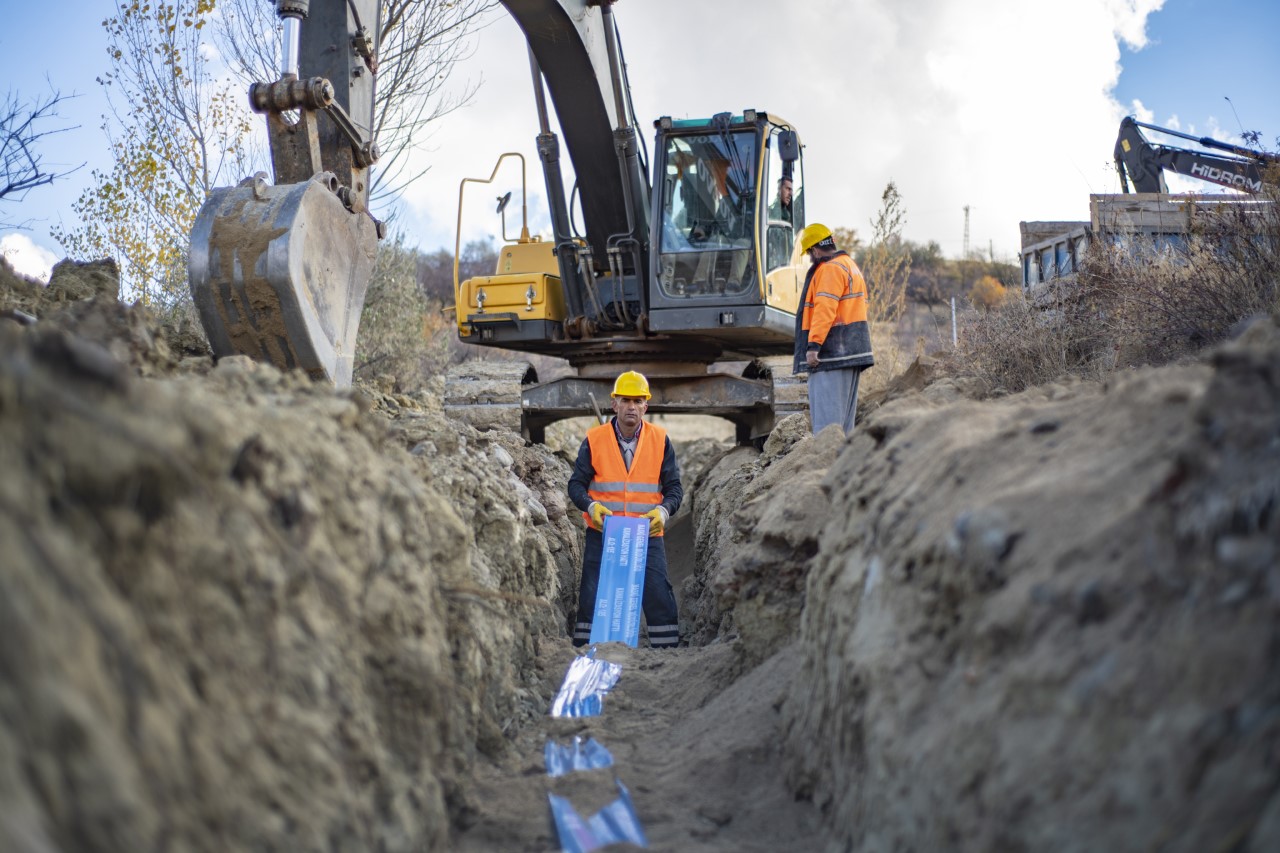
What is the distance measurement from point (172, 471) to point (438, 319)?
23.7 meters

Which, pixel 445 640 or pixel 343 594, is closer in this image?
pixel 343 594

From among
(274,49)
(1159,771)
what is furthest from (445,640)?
(274,49)

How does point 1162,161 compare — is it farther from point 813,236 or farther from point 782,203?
point 813,236

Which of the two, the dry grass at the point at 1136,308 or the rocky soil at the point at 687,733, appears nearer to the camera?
the rocky soil at the point at 687,733

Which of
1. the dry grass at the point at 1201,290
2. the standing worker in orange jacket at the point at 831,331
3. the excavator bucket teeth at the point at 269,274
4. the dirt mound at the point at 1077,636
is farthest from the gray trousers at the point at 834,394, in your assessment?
the dirt mound at the point at 1077,636

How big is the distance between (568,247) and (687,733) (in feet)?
22.5

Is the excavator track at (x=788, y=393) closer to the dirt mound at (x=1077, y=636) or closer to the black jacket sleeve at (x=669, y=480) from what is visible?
the black jacket sleeve at (x=669, y=480)

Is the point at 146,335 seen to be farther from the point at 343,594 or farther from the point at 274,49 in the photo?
the point at 274,49

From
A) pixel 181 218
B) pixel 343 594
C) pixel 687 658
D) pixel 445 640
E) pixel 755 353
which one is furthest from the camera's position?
pixel 181 218

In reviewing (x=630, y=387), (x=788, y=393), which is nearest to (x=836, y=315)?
(x=630, y=387)

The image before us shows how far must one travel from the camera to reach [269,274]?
5188 millimetres

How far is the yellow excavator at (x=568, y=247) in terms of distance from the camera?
17.6 feet

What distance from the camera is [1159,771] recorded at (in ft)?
6.00

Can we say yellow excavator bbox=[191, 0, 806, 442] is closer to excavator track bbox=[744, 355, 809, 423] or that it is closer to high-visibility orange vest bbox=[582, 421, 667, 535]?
excavator track bbox=[744, 355, 809, 423]
